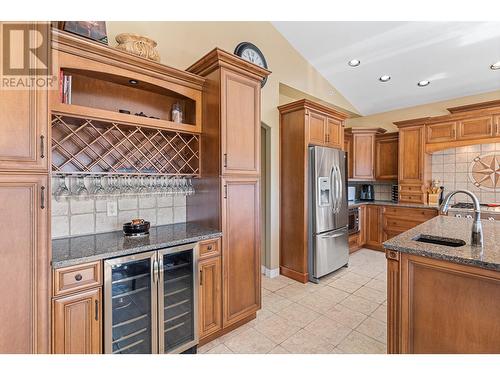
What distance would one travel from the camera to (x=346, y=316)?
8.03 ft

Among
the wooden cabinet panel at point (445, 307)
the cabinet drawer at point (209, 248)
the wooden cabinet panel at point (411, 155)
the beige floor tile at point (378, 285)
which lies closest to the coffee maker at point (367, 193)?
the wooden cabinet panel at point (411, 155)

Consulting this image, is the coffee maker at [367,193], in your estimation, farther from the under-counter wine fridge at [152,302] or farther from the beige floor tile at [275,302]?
the under-counter wine fridge at [152,302]

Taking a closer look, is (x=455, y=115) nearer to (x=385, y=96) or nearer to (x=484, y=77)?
(x=484, y=77)

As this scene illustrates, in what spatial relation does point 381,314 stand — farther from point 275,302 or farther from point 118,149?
point 118,149

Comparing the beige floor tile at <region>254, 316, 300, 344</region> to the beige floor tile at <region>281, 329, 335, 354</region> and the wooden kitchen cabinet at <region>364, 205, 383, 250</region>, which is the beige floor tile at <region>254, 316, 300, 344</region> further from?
the wooden kitchen cabinet at <region>364, 205, 383, 250</region>

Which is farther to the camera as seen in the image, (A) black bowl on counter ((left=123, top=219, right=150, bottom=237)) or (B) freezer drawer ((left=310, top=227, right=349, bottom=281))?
(B) freezer drawer ((left=310, top=227, right=349, bottom=281))

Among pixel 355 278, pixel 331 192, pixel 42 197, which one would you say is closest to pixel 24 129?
pixel 42 197

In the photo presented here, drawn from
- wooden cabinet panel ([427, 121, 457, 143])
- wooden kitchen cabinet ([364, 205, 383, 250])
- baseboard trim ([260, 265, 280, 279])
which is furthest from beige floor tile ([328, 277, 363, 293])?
wooden cabinet panel ([427, 121, 457, 143])

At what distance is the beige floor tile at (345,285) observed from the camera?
3.05 metres

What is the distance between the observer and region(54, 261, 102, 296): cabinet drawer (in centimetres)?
138

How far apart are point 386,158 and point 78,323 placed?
5187 mm

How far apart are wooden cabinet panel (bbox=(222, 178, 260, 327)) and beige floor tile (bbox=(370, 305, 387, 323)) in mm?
1212

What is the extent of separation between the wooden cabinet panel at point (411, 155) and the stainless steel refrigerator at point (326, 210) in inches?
61.3

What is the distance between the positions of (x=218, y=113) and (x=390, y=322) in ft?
6.68
